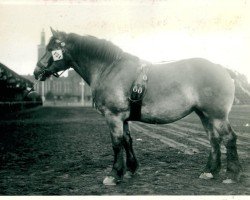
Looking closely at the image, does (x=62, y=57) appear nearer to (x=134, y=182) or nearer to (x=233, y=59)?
(x=134, y=182)

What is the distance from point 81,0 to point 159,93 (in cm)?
312

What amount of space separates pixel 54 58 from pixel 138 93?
1574 millimetres

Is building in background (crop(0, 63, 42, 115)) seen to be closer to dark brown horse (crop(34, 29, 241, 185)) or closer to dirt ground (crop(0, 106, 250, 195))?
dirt ground (crop(0, 106, 250, 195))

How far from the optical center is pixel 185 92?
502cm

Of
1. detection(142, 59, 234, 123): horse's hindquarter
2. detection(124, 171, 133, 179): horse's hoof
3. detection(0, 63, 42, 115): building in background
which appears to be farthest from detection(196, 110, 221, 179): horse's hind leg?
detection(0, 63, 42, 115): building in background

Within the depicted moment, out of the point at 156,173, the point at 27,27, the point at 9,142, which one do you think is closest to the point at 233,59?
the point at 156,173

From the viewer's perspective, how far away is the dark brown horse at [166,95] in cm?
494

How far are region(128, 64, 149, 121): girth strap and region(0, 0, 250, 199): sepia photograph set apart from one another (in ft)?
0.05

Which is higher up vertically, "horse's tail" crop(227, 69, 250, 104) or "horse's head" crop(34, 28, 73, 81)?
"horse's head" crop(34, 28, 73, 81)

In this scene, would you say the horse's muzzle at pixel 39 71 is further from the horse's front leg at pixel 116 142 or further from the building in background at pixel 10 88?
the building in background at pixel 10 88

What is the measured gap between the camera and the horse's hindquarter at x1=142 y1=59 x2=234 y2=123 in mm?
4980
